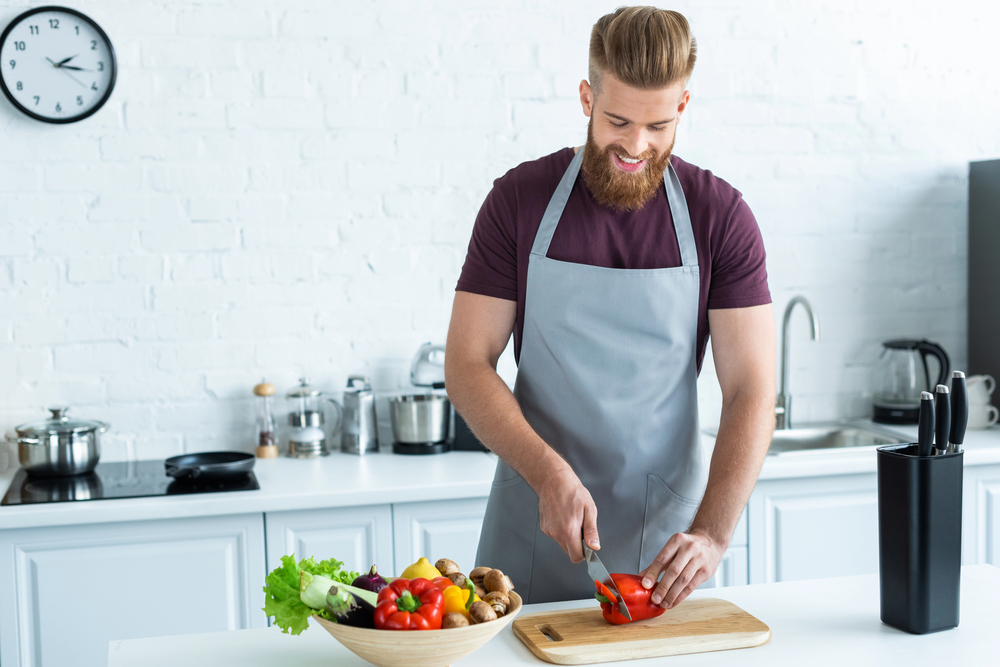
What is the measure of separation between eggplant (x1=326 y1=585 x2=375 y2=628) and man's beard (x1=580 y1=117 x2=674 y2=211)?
0.90m

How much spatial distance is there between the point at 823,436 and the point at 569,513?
6.47 feet

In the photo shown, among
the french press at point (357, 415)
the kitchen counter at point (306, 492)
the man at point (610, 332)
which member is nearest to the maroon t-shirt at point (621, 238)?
the man at point (610, 332)

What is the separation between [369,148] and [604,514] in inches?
61.3

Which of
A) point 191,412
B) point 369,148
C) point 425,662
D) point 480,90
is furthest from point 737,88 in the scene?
point 425,662

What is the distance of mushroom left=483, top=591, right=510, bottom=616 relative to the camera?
3.85ft

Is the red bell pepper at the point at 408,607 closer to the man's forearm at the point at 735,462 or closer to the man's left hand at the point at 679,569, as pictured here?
the man's left hand at the point at 679,569

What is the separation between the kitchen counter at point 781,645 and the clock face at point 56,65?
6.14 ft

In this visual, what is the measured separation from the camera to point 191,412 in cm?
280

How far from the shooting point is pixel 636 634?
4.29 feet

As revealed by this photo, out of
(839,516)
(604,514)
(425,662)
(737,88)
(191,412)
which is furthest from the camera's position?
(737,88)

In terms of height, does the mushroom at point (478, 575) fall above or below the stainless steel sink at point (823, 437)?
above

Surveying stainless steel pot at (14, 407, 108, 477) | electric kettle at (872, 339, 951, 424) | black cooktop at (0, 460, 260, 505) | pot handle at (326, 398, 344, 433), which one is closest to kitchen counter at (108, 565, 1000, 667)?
black cooktop at (0, 460, 260, 505)

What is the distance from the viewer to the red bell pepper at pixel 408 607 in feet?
3.66

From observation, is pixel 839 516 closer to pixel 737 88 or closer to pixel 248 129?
pixel 737 88
